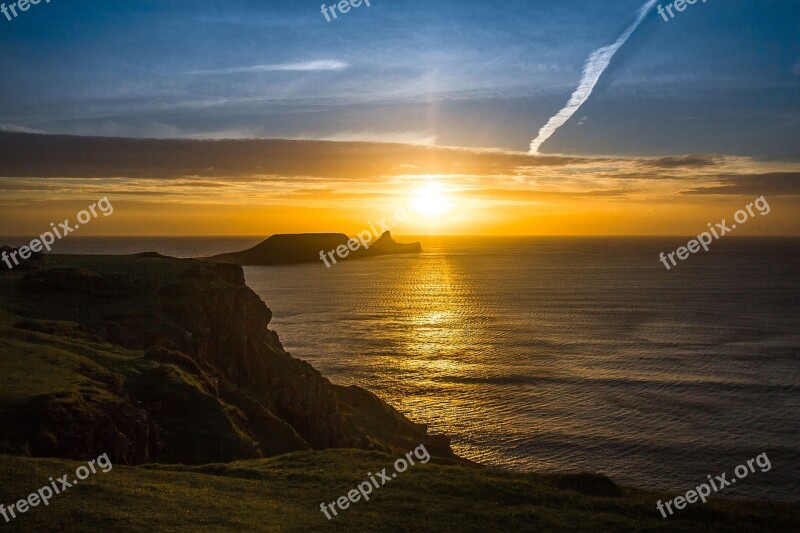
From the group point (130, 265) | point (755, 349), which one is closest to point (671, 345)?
point (755, 349)

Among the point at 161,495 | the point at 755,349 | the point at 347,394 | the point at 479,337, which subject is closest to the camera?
the point at 161,495

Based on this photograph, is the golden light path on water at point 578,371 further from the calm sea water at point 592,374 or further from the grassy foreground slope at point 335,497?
the grassy foreground slope at point 335,497

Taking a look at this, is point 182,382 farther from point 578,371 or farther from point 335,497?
point 578,371

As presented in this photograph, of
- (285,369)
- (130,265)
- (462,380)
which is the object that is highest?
(130,265)

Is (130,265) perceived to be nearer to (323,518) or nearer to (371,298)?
(323,518)
